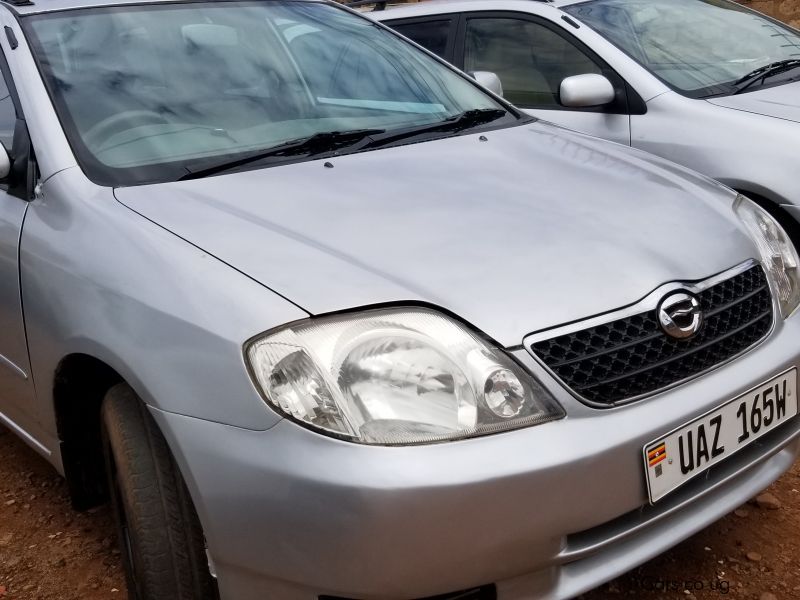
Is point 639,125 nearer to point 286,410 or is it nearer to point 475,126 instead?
point 475,126

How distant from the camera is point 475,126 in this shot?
9.18ft

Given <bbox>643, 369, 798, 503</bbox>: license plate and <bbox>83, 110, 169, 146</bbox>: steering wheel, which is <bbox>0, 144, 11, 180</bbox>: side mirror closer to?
<bbox>83, 110, 169, 146</bbox>: steering wheel

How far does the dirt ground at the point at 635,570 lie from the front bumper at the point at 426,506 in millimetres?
581

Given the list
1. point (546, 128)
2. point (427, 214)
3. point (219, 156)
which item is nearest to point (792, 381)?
point (427, 214)

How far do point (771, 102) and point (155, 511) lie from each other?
3.01 metres

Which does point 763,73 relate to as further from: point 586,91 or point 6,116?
point 6,116

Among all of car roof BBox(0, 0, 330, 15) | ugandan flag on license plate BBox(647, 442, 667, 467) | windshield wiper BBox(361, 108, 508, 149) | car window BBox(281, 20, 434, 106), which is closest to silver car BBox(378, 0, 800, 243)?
windshield wiper BBox(361, 108, 508, 149)

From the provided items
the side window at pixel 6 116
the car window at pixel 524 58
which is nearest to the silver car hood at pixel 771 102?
the car window at pixel 524 58

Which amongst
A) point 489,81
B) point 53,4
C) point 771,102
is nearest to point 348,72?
point 489,81

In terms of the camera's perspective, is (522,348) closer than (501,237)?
Yes

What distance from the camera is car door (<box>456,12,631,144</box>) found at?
13.1 feet

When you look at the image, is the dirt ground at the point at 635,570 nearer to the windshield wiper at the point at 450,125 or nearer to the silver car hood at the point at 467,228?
the silver car hood at the point at 467,228

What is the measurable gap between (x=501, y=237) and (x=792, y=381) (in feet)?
2.52

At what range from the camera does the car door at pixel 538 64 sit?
13.1ft
